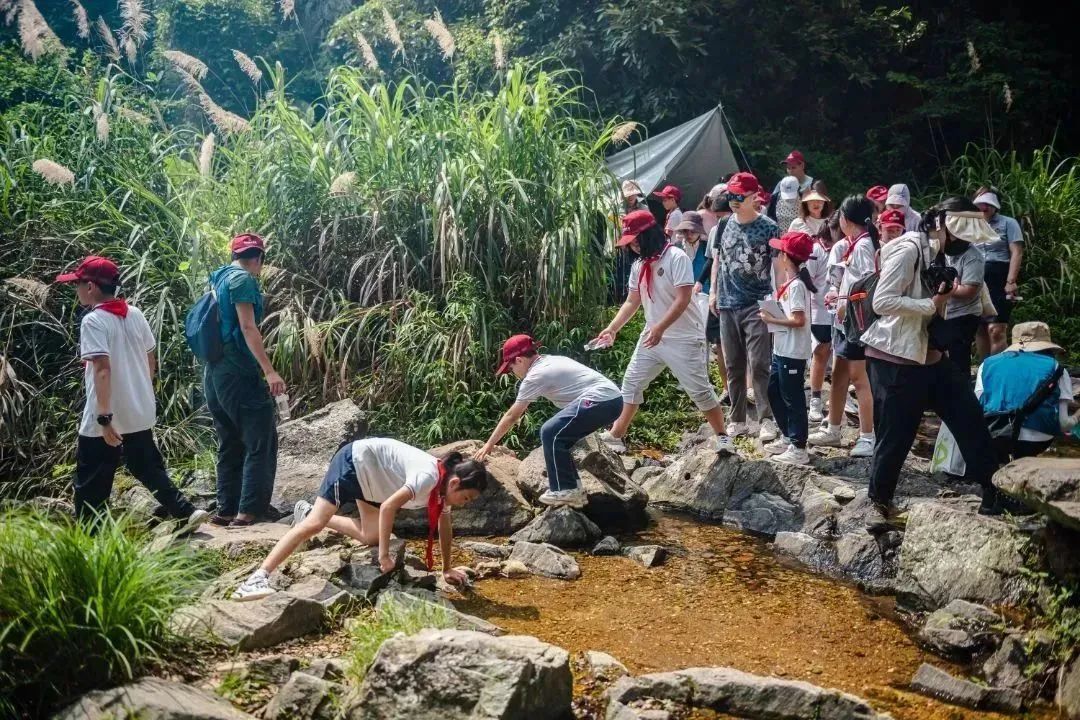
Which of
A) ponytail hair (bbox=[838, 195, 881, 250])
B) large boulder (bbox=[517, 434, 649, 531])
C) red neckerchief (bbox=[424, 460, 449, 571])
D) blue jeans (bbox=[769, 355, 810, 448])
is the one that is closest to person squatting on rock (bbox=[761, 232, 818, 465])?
blue jeans (bbox=[769, 355, 810, 448])

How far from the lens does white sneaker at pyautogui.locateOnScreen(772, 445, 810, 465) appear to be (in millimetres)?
6914

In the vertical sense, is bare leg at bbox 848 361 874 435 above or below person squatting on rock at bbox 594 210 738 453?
below

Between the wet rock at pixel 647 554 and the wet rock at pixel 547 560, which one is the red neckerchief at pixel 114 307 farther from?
the wet rock at pixel 647 554

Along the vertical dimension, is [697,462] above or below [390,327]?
below

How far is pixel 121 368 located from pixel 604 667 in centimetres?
329

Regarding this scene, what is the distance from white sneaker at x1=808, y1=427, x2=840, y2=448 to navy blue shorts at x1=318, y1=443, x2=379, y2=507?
150 inches

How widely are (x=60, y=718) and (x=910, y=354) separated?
4.46 metres

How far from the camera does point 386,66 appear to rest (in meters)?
14.6

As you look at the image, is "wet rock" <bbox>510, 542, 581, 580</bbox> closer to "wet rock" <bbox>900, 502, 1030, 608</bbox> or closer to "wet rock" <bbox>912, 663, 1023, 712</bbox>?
"wet rock" <bbox>900, 502, 1030, 608</bbox>

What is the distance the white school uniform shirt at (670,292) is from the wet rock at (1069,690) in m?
3.24

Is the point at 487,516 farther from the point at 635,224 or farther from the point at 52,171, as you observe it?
the point at 52,171

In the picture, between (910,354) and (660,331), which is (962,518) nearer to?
(910,354)

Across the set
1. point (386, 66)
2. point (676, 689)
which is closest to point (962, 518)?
point (676, 689)

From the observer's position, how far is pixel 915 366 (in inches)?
222
